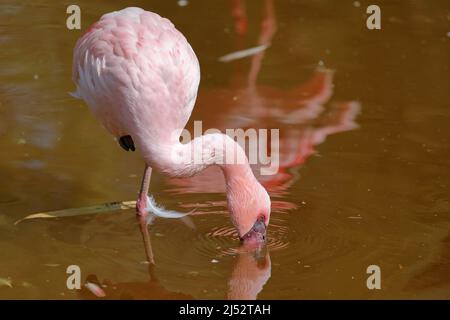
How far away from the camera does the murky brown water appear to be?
16.0 ft

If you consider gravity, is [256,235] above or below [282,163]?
below

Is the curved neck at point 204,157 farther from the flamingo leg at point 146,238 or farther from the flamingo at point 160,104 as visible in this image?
the flamingo leg at point 146,238

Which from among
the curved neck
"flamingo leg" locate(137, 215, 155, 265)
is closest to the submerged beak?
the curved neck

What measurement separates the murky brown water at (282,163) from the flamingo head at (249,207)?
16cm

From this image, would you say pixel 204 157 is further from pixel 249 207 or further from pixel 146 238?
pixel 146 238

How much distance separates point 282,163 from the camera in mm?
6203

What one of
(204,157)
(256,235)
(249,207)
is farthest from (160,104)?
(256,235)

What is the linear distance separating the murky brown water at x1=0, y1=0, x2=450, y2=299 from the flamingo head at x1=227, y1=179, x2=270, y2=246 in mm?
158

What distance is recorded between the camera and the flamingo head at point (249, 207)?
16.0 feet

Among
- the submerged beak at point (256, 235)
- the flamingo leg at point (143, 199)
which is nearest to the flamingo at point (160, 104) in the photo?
the submerged beak at point (256, 235)

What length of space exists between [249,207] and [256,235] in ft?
0.54

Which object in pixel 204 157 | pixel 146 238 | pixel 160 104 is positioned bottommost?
pixel 146 238
